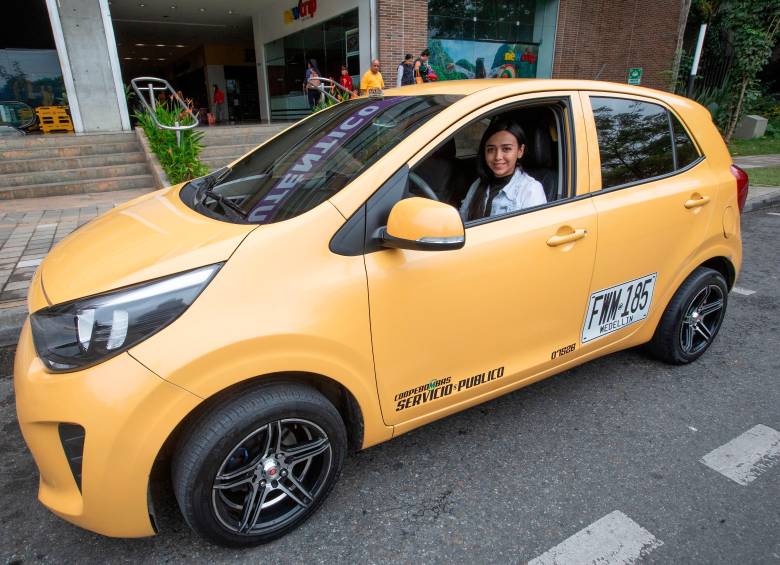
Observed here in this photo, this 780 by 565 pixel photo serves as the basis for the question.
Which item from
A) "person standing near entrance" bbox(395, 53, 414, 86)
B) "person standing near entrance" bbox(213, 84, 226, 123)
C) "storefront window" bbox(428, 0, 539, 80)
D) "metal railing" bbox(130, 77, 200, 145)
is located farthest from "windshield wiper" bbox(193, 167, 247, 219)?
"person standing near entrance" bbox(213, 84, 226, 123)

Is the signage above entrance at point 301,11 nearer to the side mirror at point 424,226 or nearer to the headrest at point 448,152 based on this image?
the headrest at point 448,152

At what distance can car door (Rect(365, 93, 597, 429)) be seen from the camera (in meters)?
2.00

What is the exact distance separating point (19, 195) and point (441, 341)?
9.05 m

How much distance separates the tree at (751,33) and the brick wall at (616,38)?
4.11 meters

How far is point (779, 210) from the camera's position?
8008mm

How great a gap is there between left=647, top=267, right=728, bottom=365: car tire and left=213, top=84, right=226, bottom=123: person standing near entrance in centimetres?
2457

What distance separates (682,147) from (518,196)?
3.92 feet

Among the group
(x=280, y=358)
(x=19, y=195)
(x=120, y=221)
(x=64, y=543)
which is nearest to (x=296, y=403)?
(x=280, y=358)

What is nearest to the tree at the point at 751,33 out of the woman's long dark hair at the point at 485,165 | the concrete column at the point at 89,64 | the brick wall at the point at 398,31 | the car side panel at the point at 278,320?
the brick wall at the point at 398,31

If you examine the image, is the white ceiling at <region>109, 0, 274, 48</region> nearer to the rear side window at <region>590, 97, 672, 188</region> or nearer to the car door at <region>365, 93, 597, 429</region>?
the rear side window at <region>590, 97, 672, 188</region>

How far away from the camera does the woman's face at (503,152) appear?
2659 millimetres

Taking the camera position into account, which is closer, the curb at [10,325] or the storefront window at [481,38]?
the curb at [10,325]

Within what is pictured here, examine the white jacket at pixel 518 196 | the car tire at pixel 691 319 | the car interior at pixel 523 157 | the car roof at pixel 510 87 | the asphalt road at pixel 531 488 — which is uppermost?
the car roof at pixel 510 87

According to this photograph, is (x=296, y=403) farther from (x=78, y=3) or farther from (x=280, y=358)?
(x=78, y=3)
